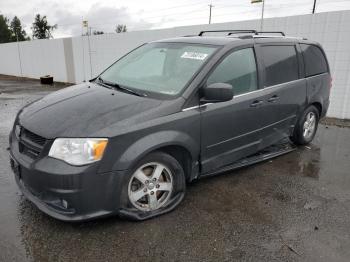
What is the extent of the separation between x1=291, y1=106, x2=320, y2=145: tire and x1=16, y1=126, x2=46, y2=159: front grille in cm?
388

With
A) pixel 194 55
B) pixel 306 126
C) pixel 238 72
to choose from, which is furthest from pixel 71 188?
pixel 306 126

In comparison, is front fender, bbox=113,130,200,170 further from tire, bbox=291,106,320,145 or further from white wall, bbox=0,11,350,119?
white wall, bbox=0,11,350,119

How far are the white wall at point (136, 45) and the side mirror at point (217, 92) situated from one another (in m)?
5.27

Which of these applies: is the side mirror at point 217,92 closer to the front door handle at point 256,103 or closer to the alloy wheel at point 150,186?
the front door handle at point 256,103

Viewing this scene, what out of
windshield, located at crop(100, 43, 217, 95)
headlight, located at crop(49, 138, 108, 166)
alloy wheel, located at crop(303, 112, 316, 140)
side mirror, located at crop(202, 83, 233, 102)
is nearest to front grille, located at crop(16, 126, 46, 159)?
headlight, located at crop(49, 138, 108, 166)

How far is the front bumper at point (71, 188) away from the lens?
2750mm

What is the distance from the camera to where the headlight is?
279cm

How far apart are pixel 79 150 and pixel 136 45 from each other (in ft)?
32.0

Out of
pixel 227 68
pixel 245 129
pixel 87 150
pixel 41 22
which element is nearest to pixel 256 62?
pixel 227 68

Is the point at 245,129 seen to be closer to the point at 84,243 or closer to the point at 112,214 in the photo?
the point at 112,214

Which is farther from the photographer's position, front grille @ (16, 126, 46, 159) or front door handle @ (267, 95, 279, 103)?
front door handle @ (267, 95, 279, 103)

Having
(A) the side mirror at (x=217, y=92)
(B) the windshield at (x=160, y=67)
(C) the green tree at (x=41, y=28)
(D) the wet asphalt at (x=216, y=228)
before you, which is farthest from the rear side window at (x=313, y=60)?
(C) the green tree at (x=41, y=28)

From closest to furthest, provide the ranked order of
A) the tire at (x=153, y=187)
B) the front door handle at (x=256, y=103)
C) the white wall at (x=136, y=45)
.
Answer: the tire at (x=153, y=187)
the front door handle at (x=256, y=103)
the white wall at (x=136, y=45)

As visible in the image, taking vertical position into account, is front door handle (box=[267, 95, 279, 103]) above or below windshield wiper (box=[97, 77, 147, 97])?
below
